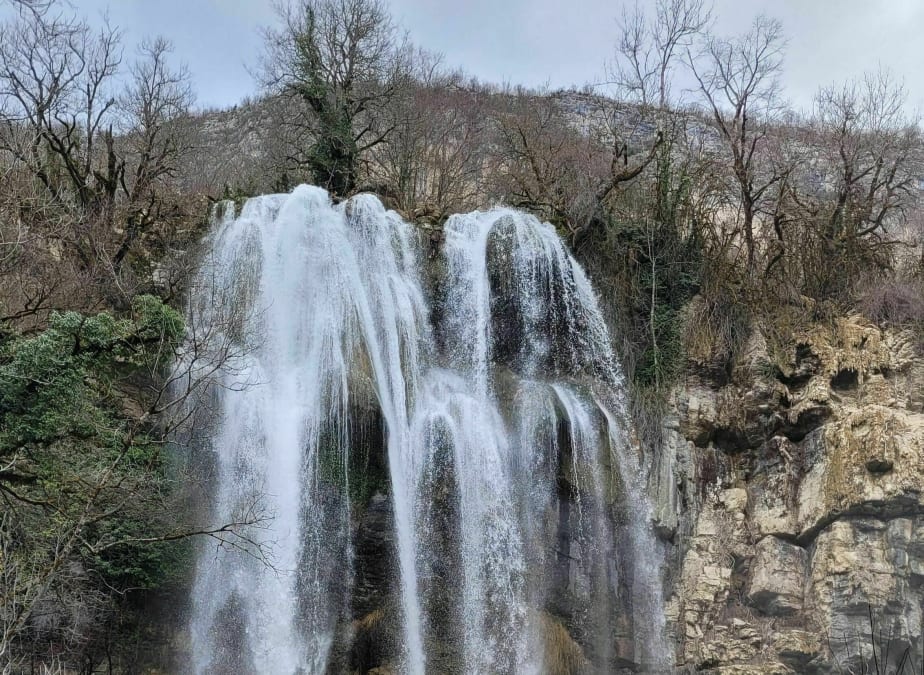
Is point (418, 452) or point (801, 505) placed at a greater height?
point (418, 452)

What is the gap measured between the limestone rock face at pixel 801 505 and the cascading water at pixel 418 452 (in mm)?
1163

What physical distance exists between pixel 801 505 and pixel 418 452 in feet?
23.7

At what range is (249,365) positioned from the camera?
13828 mm

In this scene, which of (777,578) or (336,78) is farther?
(336,78)

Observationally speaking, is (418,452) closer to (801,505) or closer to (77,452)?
(77,452)

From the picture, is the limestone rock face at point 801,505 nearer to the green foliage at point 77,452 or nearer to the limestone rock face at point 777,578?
the limestone rock face at point 777,578

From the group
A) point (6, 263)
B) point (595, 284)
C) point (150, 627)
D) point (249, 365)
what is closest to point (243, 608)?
point (150, 627)

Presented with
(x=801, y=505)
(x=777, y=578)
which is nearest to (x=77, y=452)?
(x=777, y=578)

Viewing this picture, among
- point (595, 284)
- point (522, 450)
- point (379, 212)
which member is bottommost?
point (522, 450)

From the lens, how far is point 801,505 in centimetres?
1424

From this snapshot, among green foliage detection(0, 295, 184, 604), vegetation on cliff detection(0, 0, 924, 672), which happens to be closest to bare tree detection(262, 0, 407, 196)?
vegetation on cliff detection(0, 0, 924, 672)

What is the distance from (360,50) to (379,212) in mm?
9109

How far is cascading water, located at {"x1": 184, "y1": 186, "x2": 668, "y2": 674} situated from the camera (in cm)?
1239

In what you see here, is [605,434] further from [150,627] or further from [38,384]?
[38,384]
